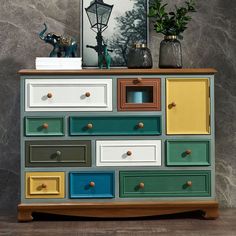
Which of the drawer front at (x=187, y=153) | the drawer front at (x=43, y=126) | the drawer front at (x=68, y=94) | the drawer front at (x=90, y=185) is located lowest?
the drawer front at (x=90, y=185)

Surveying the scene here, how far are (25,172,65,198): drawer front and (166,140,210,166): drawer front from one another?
0.66m

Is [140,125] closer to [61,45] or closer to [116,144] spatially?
[116,144]

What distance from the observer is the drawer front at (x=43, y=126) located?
3.65 meters

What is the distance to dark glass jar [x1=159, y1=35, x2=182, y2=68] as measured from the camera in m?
3.85

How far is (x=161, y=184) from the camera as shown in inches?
145

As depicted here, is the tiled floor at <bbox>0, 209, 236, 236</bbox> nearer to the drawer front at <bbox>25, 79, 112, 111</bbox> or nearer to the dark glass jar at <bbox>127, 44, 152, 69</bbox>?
the drawer front at <bbox>25, 79, 112, 111</bbox>

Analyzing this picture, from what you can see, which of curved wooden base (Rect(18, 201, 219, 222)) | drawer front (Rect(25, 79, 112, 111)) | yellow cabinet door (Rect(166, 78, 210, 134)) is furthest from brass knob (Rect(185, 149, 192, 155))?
drawer front (Rect(25, 79, 112, 111))

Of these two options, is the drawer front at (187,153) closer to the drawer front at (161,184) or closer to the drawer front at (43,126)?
the drawer front at (161,184)

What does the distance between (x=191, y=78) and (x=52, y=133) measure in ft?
2.96

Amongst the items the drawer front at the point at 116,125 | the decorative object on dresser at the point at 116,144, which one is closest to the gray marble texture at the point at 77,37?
the decorative object on dresser at the point at 116,144

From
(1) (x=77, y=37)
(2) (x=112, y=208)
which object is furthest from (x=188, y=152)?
(1) (x=77, y=37)

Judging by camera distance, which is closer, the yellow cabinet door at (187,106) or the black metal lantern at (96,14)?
the yellow cabinet door at (187,106)

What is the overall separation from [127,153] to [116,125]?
0.18 meters

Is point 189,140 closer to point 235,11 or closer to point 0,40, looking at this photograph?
point 235,11
